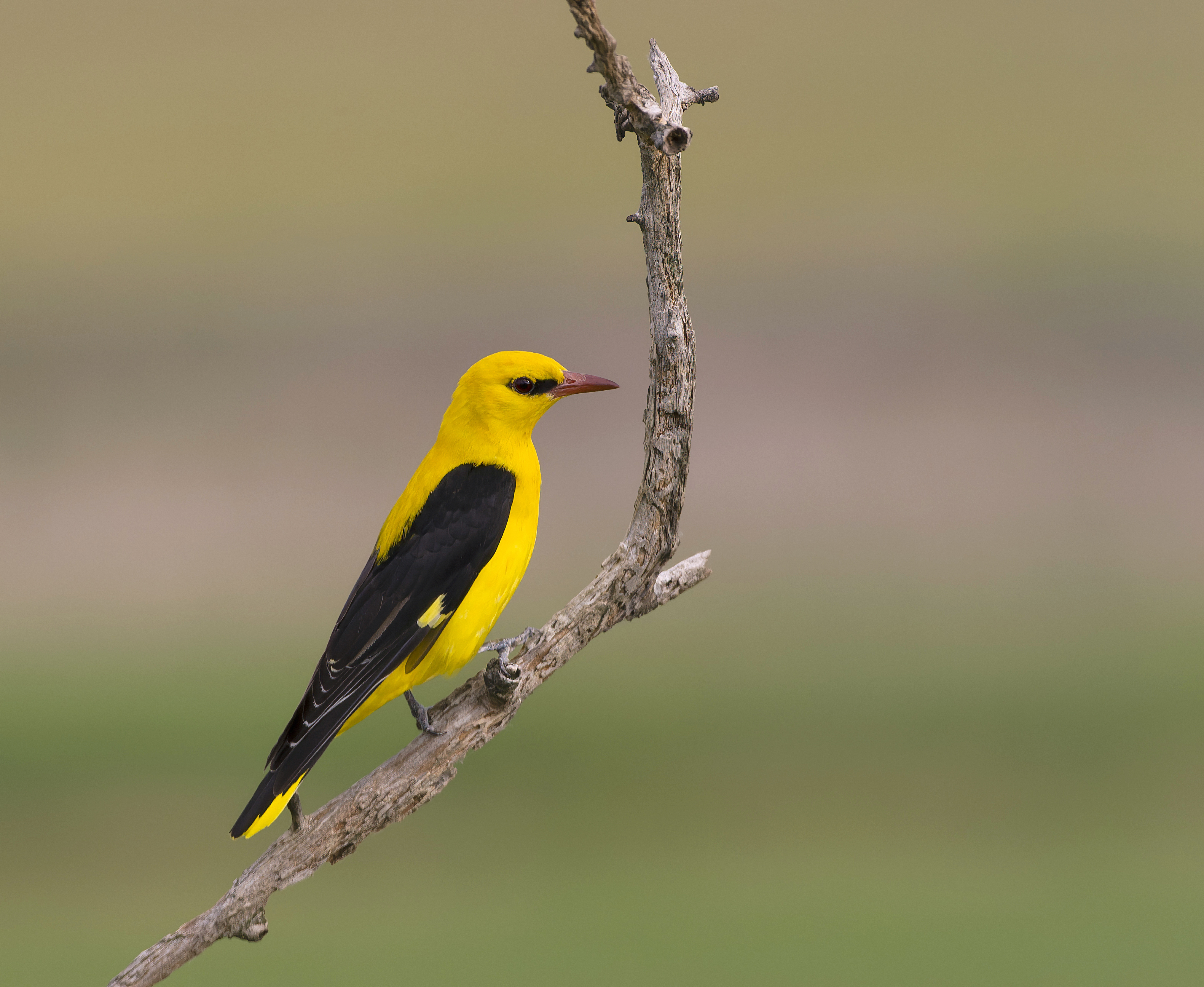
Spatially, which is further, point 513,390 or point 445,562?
point 513,390

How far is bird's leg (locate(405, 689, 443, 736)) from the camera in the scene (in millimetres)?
3770

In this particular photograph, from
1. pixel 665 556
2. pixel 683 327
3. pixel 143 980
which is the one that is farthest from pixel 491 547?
pixel 143 980

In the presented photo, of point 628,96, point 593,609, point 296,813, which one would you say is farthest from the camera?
point 593,609

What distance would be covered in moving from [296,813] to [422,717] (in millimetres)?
526

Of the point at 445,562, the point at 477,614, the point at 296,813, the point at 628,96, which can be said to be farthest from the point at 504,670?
the point at 628,96

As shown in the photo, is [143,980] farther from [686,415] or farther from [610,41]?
[610,41]

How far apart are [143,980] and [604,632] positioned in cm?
195

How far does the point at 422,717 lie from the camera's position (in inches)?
149

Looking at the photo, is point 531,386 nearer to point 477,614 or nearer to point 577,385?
point 577,385

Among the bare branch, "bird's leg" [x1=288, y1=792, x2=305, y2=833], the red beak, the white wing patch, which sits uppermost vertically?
the bare branch

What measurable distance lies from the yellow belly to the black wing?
33mm

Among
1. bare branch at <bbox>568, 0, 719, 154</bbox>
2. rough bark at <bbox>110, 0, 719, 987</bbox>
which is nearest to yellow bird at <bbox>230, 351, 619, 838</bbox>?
rough bark at <bbox>110, 0, 719, 987</bbox>

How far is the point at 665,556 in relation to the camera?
3961 mm

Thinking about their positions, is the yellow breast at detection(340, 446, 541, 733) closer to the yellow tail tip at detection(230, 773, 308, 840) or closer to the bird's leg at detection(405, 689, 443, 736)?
the bird's leg at detection(405, 689, 443, 736)
